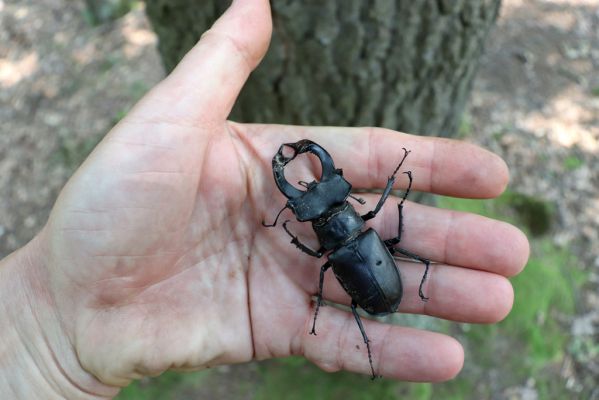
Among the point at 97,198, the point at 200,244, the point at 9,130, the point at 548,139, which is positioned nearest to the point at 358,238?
the point at 200,244

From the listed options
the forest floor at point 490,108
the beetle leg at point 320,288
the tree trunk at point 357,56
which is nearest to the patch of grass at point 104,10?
the forest floor at point 490,108

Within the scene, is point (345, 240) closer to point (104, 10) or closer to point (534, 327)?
point (534, 327)

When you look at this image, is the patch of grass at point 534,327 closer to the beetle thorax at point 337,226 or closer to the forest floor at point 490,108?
the forest floor at point 490,108

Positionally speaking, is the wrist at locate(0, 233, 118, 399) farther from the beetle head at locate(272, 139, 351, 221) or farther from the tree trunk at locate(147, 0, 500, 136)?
the tree trunk at locate(147, 0, 500, 136)

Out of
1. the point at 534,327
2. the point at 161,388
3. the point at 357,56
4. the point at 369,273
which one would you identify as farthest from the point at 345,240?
the point at 534,327

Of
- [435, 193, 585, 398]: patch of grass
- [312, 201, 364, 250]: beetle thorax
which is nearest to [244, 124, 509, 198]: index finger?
[312, 201, 364, 250]: beetle thorax
